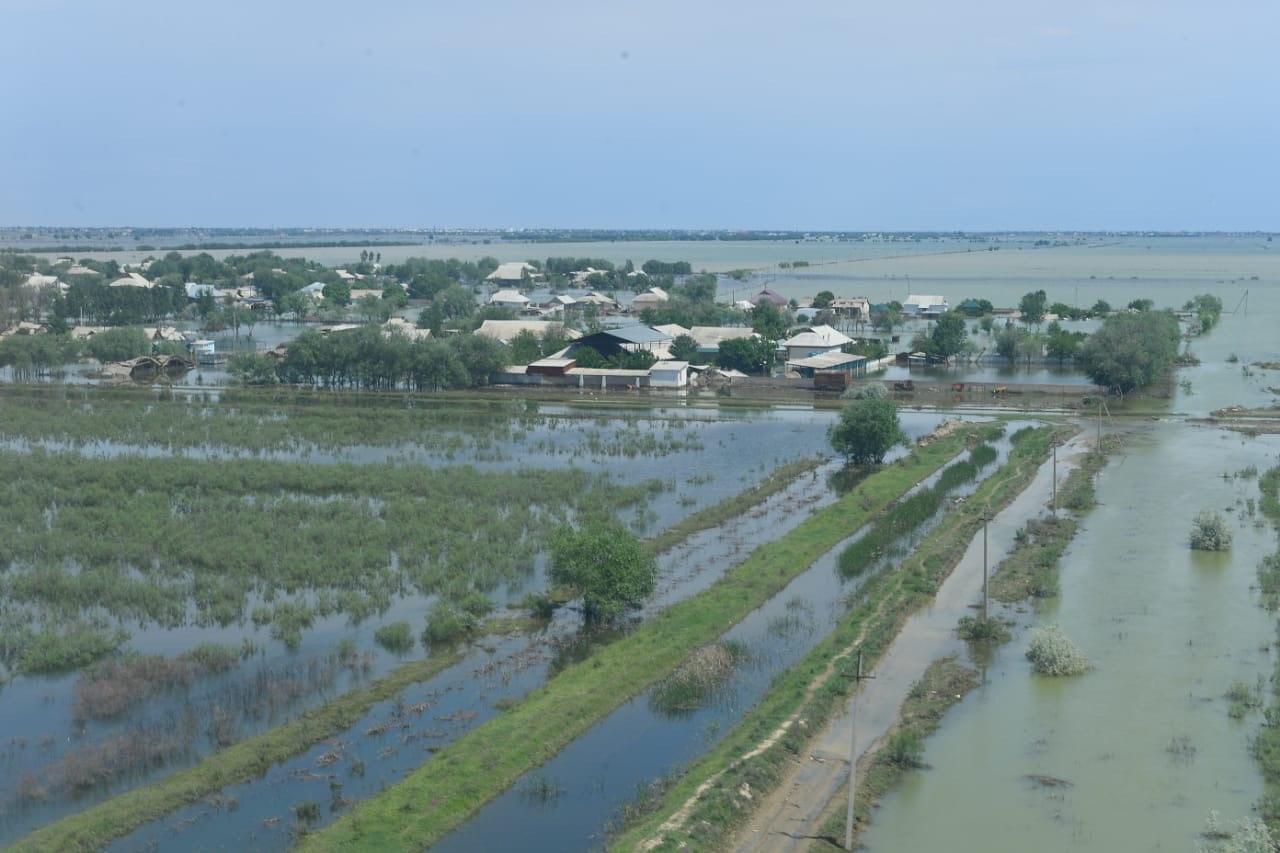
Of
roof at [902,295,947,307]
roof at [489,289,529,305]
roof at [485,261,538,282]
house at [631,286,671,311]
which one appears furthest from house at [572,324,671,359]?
roof at [485,261,538,282]

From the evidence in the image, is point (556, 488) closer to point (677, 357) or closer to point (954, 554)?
point (954, 554)

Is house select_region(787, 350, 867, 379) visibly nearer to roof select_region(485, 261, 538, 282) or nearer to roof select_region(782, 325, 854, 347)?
roof select_region(782, 325, 854, 347)

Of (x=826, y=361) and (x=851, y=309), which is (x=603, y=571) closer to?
(x=826, y=361)

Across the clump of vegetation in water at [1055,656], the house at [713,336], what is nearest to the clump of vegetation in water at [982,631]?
the clump of vegetation in water at [1055,656]

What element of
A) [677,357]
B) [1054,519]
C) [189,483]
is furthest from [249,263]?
[1054,519]

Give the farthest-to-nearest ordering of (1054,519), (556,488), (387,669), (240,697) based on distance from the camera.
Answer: (556,488)
(1054,519)
(387,669)
(240,697)

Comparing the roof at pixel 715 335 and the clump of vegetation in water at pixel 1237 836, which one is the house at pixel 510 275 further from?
the clump of vegetation in water at pixel 1237 836
